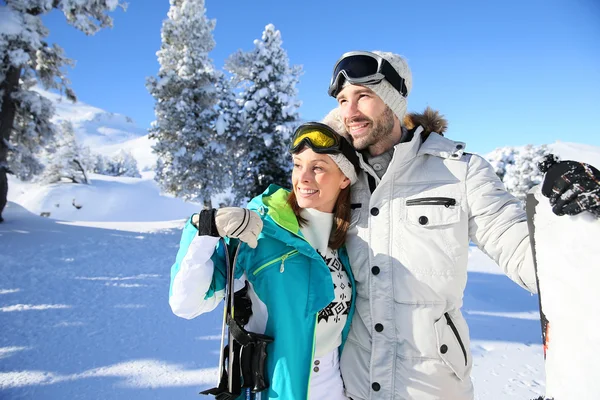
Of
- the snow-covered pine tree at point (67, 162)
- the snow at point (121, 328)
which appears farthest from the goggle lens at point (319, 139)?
the snow-covered pine tree at point (67, 162)

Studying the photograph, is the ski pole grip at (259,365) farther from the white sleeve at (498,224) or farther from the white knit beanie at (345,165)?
the white sleeve at (498,224)

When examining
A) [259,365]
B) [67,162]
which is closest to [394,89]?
[259,365]

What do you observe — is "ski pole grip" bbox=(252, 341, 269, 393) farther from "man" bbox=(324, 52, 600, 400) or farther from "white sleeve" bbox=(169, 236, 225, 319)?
"man" bbox=(324, 52, 600, 400)

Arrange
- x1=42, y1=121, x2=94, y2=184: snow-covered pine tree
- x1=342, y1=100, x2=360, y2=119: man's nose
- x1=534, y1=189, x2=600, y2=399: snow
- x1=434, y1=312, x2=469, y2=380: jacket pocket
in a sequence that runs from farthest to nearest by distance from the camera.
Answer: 1. x1=42, y1=121, x2=94, y2=184: snow-covered pine tree
2. x1=342, y1=100, x2=360, y2=119: man's nose
3. x1=434, y1=312, x2=469, y2=380: jacket pocket
4. x1=534, y1=189, x2=600, y2=399: snow

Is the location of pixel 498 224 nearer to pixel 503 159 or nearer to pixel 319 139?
pixel 319 139

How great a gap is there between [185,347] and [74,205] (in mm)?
38431

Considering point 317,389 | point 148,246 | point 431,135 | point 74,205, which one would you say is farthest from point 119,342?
point 74,205

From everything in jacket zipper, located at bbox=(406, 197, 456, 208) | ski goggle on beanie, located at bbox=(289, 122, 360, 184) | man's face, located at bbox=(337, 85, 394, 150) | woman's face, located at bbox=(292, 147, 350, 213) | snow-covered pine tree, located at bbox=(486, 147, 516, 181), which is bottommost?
jacket zipper, located at bbox=(406, 197, 456, 208)

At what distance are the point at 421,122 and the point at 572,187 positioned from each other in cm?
129

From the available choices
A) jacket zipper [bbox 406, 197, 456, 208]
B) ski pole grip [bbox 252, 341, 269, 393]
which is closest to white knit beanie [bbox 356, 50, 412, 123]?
jacket zipper [bbox 406, 197, 456, 208]

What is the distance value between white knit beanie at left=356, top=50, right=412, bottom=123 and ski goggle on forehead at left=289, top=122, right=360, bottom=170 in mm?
435

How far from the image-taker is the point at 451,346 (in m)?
1.91

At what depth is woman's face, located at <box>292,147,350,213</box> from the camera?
7.25 feet

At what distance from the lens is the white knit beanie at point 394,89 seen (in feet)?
7.56
